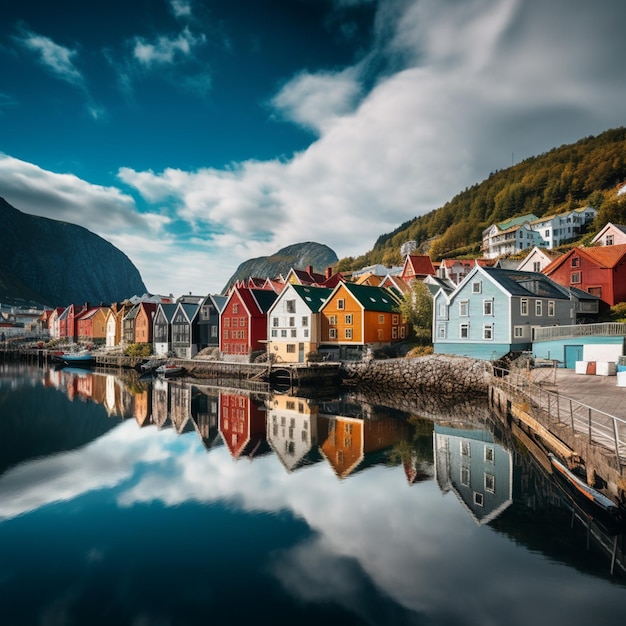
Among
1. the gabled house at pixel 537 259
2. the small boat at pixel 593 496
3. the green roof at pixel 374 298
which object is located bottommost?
the small boat at pixel 593 496

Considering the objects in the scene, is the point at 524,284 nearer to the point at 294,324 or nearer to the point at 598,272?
the point at 598,272

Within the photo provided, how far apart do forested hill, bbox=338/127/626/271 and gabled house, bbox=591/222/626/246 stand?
105 ft

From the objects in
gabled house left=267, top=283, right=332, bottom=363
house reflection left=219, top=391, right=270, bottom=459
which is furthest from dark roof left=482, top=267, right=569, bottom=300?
house reflection left=219, top=391, right=270, bottom=459

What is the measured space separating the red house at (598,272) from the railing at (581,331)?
45.4 ft

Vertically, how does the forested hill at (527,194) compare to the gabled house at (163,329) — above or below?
above

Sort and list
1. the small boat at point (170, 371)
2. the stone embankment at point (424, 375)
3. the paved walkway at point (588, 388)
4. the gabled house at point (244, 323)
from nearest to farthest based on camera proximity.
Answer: the paved walkway at point (588, 388) → the stone embankment at point (424, 375) → the gabled house at point (244, 323) → the small boat at point (170, 371)

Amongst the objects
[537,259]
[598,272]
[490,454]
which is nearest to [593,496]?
[490,454]

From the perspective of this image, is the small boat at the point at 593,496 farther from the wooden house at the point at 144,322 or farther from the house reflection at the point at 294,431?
the wooden house at the point at 144,322

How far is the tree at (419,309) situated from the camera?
158 ft

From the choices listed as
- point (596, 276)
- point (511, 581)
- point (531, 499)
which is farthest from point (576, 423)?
point (596, 276)

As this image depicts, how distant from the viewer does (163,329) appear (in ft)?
228

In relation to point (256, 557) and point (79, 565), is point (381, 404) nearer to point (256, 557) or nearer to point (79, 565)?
point (256, 557)

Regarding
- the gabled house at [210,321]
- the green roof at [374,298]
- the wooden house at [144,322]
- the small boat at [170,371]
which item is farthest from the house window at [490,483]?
the wooden house at [144,322]

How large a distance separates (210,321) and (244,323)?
8.74 metres
